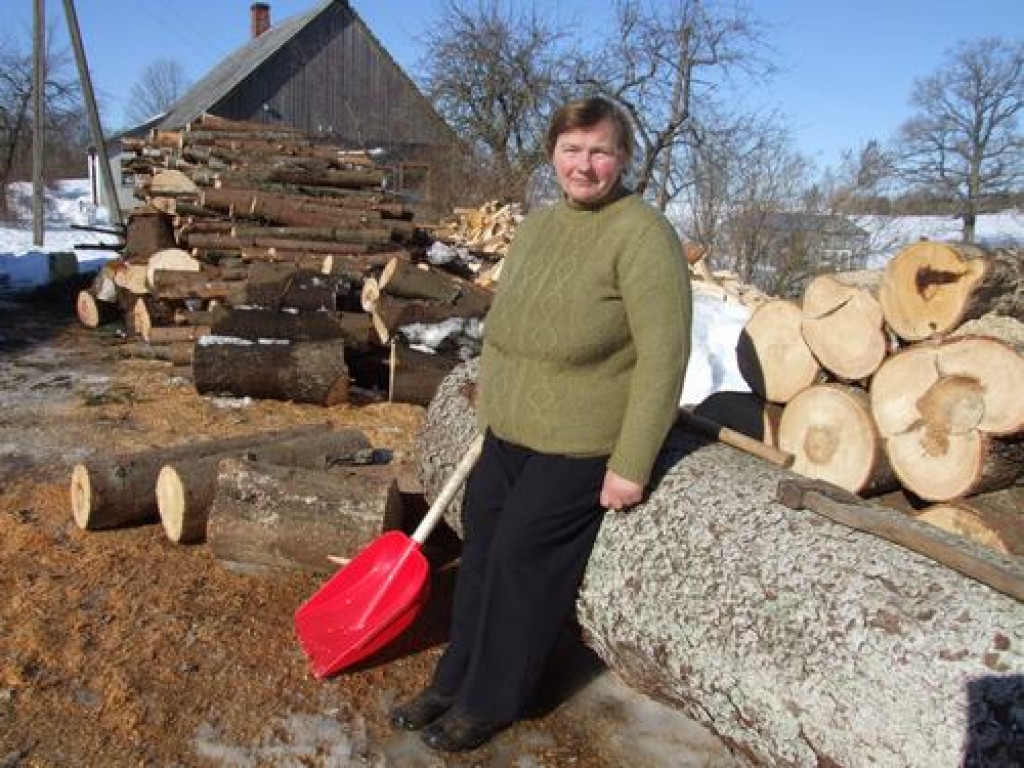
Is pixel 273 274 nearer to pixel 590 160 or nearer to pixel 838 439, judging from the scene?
pixel 838 439

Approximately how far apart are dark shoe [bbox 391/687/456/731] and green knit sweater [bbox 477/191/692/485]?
33.1 inches

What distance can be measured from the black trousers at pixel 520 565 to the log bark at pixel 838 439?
1.82 metres

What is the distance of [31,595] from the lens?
10.3 feet

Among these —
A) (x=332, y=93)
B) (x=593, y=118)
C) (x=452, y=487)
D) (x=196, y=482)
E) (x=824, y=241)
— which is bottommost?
(x=196, y=482)

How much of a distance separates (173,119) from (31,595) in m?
24.2

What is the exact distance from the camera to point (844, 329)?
396cm

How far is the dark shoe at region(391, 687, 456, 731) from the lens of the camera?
2533 mm

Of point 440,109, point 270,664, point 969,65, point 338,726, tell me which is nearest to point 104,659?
point 270,664

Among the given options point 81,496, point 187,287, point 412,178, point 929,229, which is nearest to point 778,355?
point 81,496

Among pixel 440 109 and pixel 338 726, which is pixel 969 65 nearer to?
pixel 440 109

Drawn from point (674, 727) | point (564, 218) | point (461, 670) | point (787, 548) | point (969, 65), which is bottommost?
point (674, 727)

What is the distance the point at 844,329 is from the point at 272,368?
3732 millimetres

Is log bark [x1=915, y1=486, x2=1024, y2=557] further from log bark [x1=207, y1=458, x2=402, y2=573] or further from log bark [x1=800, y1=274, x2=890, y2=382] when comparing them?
log bark [x1=207, y1=458, x2=402, y2=573]

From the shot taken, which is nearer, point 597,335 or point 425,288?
point 597,335
